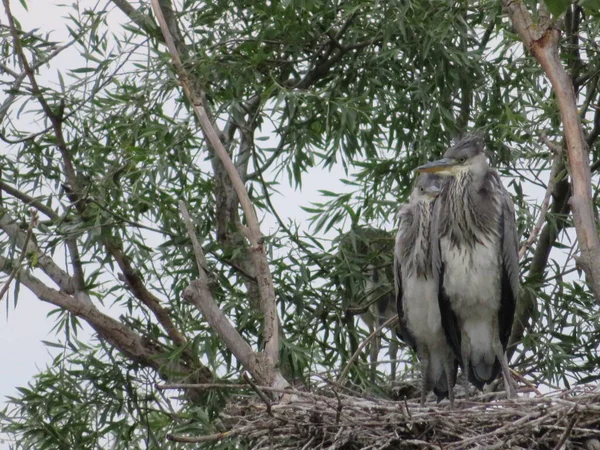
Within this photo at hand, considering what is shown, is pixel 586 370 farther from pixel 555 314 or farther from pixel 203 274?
pixel 203 274

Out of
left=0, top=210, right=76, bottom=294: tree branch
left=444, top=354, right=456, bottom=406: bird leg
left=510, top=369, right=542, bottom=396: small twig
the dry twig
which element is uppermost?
left=0, top=210, right=76, bottom=294: tree branch

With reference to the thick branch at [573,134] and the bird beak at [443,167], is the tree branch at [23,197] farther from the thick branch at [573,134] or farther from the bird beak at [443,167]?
the thick branch at [573,134]

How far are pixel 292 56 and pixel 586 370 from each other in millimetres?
1921

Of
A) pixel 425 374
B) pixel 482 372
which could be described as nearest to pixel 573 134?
pixel 482 372

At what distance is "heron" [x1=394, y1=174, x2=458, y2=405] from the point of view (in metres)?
4.59

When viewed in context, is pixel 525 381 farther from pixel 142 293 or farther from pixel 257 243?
pixel 142 293

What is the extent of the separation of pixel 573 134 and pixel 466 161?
3.27ft

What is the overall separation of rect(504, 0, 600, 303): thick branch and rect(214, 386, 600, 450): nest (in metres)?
0.38

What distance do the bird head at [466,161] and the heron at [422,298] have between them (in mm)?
167

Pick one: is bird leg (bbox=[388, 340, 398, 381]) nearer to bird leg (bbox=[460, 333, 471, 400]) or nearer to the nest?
bird leg (bbox=[460, 333, 471, 400])

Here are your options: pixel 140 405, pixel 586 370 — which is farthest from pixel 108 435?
pixel 586 370

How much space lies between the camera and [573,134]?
3621mm

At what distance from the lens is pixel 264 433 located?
3.83 metres

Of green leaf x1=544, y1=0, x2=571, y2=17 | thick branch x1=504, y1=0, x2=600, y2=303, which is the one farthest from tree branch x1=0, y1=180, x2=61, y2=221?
green leaf x1=544, y1=0, x2=571, y2=17
